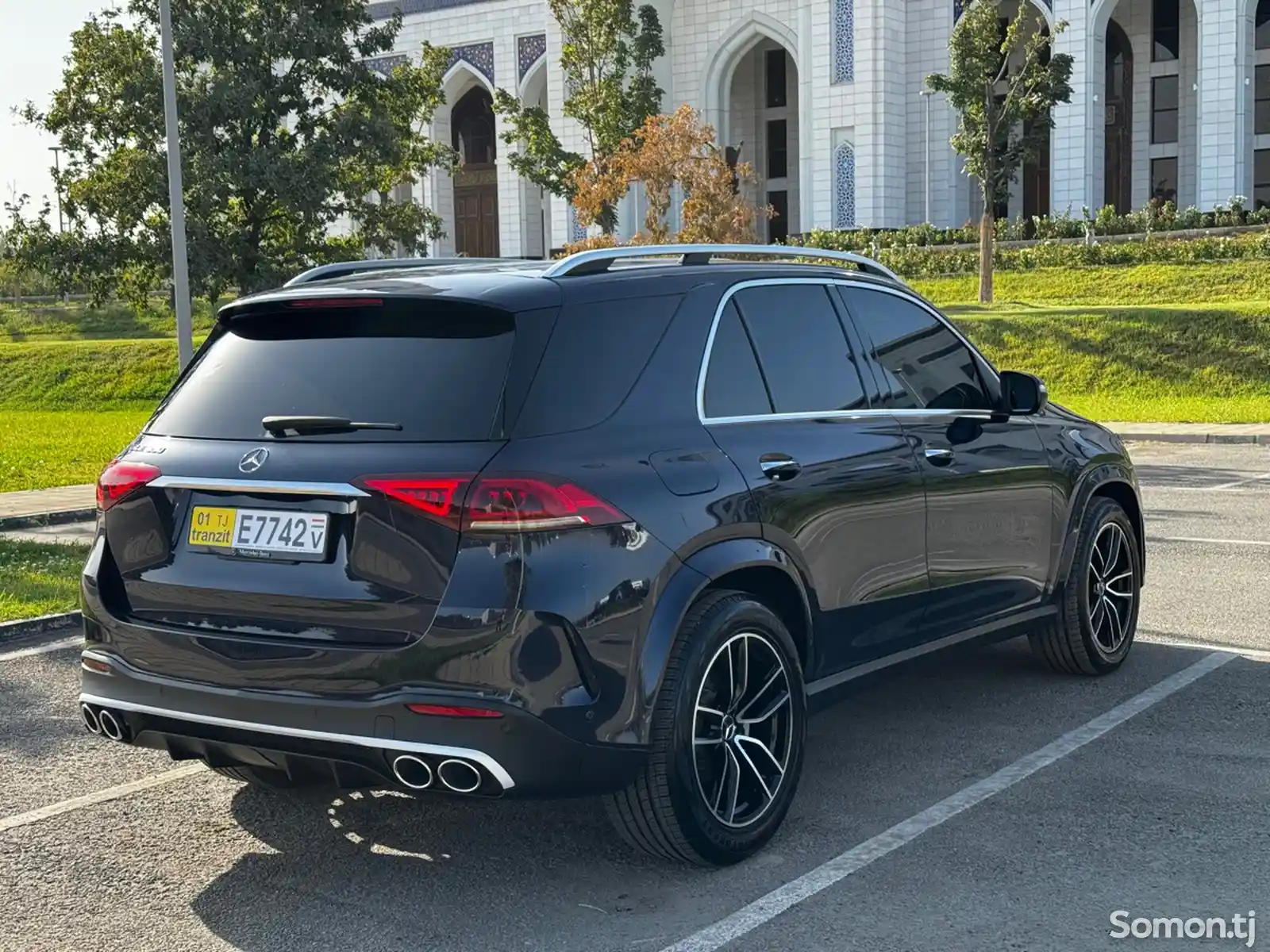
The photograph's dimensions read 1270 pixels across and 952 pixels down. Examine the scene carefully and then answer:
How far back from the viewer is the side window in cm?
528

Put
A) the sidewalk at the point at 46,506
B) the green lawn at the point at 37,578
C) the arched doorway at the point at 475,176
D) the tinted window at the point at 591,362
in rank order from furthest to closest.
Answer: the arched doorway at the point at 475,176 → the sidewalk at the point at 46,506 → the green lawn at the point at 37,578 → the tinted window at the point at 591,362

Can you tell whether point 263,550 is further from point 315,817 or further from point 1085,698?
point 1085,698

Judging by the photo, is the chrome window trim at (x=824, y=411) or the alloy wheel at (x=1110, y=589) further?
the alloy wheel at (x=1110, y=589)

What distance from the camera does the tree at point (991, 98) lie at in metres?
33.6

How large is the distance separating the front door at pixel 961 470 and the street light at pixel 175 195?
1203 cm

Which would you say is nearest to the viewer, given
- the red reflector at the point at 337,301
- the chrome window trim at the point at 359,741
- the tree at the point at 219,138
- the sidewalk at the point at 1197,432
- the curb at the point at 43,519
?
the chrome window trim at the point at 359,741

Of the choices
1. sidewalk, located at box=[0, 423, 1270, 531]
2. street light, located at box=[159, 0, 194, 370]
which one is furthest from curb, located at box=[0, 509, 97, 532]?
street light, located at box=[159, 0, 194, 370]

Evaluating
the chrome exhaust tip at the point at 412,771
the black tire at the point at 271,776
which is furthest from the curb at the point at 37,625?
the chrome exhaust tip at the point at 412,771

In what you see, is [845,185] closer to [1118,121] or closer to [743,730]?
[1118,121]

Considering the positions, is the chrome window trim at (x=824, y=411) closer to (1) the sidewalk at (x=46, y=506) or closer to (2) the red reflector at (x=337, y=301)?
(2) the red reflector at (x=337, y=301)

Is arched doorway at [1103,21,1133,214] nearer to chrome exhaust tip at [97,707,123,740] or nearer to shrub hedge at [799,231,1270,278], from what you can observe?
shrub hedge at [799,231,1270,278]

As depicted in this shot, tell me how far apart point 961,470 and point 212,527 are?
105 inches

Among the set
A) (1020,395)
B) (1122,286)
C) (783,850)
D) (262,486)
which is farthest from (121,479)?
(1122,286)

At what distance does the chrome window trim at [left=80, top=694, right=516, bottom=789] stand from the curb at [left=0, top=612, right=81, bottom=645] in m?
4.24
